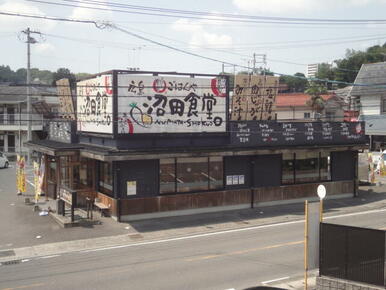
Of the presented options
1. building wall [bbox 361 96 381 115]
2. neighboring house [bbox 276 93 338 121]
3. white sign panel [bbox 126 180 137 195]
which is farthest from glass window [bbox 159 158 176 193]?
neighboring house [bbox 276 93 338 121]

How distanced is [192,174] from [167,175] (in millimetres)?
1363

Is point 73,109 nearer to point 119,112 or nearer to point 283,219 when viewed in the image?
point 119,112

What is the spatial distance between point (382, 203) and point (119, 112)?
1581 centimetres

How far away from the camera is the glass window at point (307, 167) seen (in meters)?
26.9

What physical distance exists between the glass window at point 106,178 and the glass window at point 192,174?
3.29m

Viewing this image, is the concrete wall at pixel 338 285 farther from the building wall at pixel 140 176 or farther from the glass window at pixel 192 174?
the glass window at pixel 192 174

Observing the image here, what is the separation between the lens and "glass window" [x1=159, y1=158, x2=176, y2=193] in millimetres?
22922

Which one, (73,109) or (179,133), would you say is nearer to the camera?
(179,133)

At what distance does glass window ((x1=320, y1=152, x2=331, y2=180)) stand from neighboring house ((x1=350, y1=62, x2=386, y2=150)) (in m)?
22.4

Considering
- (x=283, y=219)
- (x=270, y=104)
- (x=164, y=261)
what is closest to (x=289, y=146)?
(x=270, y=104)

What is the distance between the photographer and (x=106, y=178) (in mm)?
23688

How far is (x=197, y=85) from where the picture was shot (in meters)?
23.3

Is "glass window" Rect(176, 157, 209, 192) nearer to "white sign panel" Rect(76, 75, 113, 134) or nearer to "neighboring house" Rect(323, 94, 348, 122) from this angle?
"white sign panel" Rect(76, 75, 113, 134)

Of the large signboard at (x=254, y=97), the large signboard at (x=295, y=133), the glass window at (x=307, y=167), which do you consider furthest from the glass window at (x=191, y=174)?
the glass window at (x=307, y=167)
